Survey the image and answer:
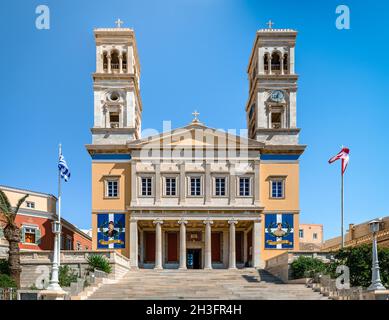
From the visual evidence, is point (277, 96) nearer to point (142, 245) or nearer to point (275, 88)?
point (275, 88)

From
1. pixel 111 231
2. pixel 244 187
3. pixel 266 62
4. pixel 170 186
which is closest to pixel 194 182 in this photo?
pixel 170 186

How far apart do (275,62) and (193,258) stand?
21.1m

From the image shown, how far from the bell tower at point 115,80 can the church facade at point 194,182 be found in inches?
3.9

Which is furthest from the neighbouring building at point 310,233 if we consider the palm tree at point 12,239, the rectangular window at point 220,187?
the palm tree at point 12,239

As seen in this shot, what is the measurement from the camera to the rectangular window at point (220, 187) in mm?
50188

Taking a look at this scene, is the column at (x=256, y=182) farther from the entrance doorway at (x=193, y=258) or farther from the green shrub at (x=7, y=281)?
the green shrub at (x=7, y=281)

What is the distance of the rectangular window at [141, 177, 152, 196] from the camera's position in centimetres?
5012

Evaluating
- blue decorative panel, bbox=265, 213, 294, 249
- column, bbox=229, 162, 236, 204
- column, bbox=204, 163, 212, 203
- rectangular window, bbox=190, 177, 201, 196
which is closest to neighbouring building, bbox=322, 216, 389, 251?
blue decorative panel, bbox=265, 213, 294, 249

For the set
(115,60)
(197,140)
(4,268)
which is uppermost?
(115,60)

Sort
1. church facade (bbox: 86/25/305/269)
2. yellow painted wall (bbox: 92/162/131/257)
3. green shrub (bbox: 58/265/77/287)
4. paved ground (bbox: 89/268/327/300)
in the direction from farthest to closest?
yellow painted wall (bbox: 92/162/131/257) < church facade (bbox: 86/25/305/269) < green shrub (bbox: 58/265/77/287) < paved ground (bbox: 89/268/327/300)

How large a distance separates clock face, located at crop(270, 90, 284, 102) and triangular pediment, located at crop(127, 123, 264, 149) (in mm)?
5361

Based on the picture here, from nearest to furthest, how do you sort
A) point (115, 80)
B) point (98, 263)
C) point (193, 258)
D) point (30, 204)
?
point (98, 263) < point (30, 204) < point (193, 258) < point (115, 80)

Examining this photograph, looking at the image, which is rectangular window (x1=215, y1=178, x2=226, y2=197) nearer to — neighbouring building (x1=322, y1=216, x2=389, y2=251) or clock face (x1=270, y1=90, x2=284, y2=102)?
clock face (x1=270, y1=90, x2=284, y2=102)

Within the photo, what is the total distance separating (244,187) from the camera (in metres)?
50.3
